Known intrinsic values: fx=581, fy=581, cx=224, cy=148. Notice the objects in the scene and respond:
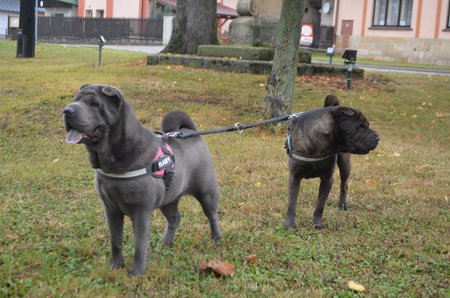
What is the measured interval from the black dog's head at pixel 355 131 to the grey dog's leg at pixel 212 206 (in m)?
1.14

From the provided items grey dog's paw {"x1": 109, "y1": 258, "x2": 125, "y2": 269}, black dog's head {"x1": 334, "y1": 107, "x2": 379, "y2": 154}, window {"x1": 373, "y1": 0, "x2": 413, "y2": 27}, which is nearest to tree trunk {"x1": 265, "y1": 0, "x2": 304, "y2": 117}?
black dog's head {"x1": 334, "y1": 107, "x2": 379, "y2": 154}

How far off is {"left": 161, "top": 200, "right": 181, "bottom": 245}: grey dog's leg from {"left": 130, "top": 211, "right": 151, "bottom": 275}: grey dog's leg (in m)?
0.67

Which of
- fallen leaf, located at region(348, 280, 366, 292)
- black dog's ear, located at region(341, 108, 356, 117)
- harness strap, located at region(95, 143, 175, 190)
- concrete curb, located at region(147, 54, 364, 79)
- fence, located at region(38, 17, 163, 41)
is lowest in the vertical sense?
fallen leaf, located at region(348, 280, 366, 292)

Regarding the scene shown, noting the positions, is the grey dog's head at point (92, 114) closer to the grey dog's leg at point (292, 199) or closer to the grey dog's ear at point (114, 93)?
the grey dog's ear at point (114, 93)

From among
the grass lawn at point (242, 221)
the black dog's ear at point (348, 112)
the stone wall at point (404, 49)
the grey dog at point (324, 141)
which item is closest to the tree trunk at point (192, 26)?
the grass lawn at point (242, 221)

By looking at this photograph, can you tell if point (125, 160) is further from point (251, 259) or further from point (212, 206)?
point (251, 259)

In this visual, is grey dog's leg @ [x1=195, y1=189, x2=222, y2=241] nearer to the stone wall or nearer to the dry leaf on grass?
the dry leaf on grass

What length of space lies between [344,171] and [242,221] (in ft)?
3.77

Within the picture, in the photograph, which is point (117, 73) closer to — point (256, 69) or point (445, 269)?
point (256, 69)

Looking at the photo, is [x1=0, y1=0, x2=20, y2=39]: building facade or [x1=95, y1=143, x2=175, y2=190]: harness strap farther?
[x1=0, y1=0, x2=20, y2=39]: building facade

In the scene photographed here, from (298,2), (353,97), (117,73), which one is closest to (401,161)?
(298,2)

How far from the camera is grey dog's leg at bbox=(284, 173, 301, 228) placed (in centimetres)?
491

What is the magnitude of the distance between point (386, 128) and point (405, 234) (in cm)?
551

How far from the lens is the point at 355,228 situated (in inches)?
200
